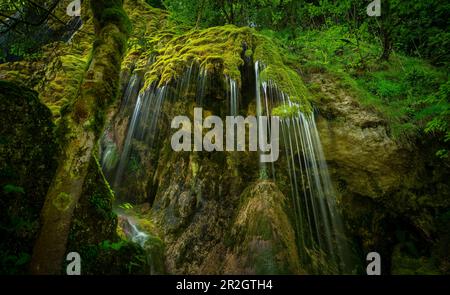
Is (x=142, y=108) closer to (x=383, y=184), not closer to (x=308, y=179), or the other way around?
(x=308, y=179)

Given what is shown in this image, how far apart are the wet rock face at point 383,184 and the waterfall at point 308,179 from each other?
1.29ft

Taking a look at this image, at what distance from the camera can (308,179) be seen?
7.87 metres

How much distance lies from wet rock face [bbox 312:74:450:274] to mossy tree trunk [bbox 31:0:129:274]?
5.84 metres

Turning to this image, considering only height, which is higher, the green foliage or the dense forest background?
the dense forest background

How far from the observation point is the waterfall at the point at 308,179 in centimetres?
719

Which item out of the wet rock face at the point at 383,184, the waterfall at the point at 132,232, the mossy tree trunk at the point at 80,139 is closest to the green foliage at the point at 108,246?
the mossy tree trunk at the point at 80,139

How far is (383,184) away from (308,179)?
197 centimetres

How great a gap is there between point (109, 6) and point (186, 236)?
5.12m

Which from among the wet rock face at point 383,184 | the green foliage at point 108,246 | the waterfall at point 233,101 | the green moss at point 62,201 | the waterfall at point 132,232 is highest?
the waterfall at point 233,101

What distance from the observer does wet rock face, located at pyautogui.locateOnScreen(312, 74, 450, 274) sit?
→ 7.48m

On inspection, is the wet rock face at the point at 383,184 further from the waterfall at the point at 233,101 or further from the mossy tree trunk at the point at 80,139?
the mossy tree trunk at the point at 80,139

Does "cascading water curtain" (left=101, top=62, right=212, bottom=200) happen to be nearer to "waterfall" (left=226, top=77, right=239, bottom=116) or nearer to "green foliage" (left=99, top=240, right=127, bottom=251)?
"waterfall" (left=226, top=77, right=239, bottom=116)

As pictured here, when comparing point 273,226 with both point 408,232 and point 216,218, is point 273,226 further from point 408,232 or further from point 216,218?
point 408,232

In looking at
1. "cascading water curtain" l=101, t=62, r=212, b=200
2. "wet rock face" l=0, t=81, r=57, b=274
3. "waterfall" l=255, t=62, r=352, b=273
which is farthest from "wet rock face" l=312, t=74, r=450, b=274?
"wet rock face" l=0, t=81, r=57, b=274
